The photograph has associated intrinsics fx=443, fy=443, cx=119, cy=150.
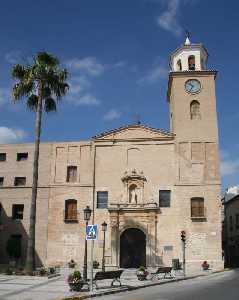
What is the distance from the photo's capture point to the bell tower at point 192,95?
40.4 m

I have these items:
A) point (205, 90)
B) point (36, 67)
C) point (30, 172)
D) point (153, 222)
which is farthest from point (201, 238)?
point (36, 67)

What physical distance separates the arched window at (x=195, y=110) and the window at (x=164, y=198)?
751 centimetres

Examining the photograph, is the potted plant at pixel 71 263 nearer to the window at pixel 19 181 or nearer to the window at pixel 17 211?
the window at pixel 17 211

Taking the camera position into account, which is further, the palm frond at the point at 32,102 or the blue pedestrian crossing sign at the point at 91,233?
the palm frond at the point at 32,102

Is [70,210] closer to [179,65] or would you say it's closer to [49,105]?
[49,105]

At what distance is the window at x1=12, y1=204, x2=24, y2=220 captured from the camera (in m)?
40.9

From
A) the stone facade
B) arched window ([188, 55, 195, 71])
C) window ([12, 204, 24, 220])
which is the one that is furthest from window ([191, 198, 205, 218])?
the stone facade

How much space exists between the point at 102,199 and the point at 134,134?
6.75 m

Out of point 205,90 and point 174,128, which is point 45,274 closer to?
point 174,128

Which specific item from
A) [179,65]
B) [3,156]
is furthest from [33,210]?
[179,65]

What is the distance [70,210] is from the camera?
131 feet

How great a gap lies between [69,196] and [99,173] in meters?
3.42

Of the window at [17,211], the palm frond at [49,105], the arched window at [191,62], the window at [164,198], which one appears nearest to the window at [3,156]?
the window at [17,211]

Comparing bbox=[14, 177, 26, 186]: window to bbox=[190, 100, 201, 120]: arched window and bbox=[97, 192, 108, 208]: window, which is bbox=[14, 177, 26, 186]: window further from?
bbox=[190, 100, 201, 120]: arched window
